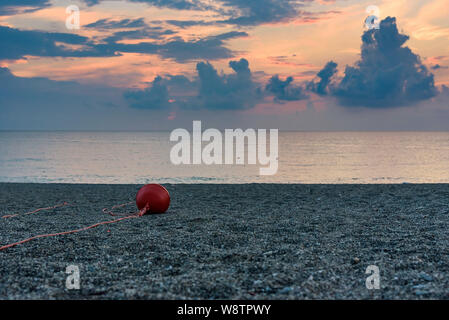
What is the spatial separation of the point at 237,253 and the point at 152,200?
13.6 ft

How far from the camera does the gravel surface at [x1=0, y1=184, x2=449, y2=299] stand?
14.3 feet

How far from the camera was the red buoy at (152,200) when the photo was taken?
952cm

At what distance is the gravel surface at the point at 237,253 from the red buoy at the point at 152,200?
40 centimetres

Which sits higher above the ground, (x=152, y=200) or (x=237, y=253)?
(x=152, y=200)

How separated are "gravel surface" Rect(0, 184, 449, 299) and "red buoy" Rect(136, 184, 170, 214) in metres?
0.40

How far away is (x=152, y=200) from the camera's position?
31.1 ft

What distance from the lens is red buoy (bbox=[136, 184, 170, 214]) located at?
375 inches

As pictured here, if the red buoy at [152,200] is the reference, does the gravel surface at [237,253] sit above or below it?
below

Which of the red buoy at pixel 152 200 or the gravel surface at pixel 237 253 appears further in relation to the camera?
the red buoy at pixel 152 200

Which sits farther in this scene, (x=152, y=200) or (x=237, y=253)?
(x=152, y=200)

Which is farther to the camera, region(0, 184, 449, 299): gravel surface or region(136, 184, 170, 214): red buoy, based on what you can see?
region(136, 184, 170, 214): red buoy

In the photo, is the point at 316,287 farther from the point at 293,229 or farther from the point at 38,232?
the point at 38,232

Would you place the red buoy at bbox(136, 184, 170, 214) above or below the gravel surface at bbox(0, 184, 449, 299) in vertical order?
above

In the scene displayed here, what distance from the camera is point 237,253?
5.83m
